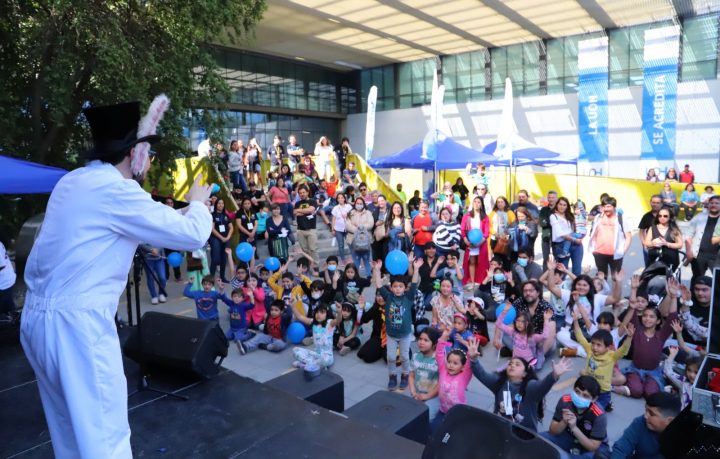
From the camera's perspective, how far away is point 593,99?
875 inches

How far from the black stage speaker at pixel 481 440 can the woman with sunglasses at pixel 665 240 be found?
5.61 m

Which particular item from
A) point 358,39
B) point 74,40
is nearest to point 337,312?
point 74,40

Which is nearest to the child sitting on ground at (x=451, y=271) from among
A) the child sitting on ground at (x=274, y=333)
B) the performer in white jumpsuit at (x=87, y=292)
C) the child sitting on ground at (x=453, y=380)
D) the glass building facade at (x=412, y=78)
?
the child sitting on ground at (x=274, y=333)

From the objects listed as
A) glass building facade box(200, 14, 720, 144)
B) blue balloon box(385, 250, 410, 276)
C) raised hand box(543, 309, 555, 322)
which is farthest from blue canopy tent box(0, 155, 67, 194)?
glass building facade box(200, 14, 720, 144)

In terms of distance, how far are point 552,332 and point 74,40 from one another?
24.9 feet

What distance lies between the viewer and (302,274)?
7.64m

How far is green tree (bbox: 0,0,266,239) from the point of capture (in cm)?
738

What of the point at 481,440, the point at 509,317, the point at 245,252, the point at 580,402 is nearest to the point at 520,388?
the point at 580,402

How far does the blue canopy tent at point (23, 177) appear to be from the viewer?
531 cm

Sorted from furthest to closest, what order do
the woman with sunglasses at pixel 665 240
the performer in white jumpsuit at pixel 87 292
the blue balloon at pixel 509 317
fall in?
1. the woman with sunglasses at pixel 665 240
2. the blue balloon at pixel 509 317
3. the performer in white jumpsuit at pixel 87 292

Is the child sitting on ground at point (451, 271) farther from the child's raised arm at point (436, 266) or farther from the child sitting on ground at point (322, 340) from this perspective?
the child sitting on ground at point (322, 340)

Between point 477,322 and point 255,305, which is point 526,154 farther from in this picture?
point 255,305

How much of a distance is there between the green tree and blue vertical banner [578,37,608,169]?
17.3 meters

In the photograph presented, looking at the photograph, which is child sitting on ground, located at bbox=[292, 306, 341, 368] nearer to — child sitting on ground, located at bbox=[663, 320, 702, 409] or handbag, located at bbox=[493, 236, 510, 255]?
handbag, located at bbox=[493, 236, 510, 255]
